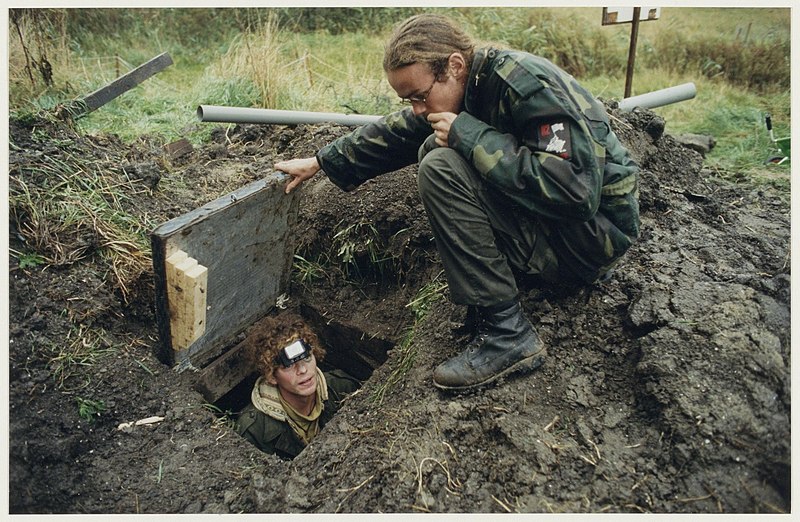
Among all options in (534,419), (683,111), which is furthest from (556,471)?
(683,111)

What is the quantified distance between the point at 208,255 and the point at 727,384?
2154 millimetres

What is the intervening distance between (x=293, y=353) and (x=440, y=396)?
118cm

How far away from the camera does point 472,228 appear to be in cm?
240

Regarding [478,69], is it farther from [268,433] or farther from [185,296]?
[268,433]

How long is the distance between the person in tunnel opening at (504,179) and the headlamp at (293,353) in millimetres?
1161

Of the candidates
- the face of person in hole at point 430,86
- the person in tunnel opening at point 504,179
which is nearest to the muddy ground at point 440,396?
the person in tunnel opening at point 504,179

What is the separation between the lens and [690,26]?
27.1ft

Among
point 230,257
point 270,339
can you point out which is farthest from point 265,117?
point 270,339

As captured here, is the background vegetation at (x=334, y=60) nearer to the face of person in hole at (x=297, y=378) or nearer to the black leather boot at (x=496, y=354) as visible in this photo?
the face of person in hole at (x=297, y=378)

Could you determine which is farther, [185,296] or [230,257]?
[230,257]

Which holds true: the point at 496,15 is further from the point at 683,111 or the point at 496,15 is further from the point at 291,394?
the point at 291,394

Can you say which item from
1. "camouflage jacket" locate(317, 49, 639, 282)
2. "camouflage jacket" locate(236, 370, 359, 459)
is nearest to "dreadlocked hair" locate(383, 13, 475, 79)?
"camouflage jacket" locate(317, 49, 639, 282)

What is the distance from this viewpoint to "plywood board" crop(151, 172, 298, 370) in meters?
2.67

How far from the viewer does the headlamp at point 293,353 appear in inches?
137
